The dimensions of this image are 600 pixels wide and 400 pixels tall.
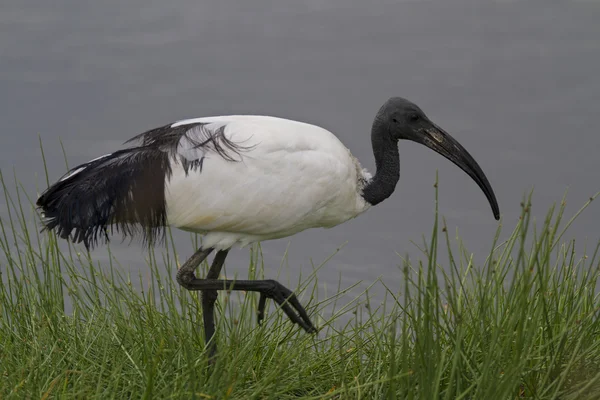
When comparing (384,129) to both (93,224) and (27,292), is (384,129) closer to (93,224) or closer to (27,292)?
(93,224)

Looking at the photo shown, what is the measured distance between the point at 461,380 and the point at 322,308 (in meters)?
1.61

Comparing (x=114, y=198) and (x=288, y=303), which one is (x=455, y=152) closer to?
(x=288, y=303)

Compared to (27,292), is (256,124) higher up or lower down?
higher up

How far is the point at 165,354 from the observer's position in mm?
4258

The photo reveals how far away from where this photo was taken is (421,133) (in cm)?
516

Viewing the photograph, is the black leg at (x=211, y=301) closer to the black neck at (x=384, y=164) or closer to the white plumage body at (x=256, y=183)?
the white plumage body at (x=256, y=183)

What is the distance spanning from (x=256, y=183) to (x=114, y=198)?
28.1 inches

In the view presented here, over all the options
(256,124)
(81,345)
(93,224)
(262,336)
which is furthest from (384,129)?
(81,345)

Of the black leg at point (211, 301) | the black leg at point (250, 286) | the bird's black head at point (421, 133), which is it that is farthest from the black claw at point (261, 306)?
the bird's black head at point (421, 133)

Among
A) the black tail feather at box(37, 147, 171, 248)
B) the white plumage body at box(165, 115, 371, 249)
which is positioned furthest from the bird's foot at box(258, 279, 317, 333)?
the black tail feather at box(37, 147, 171, 248)

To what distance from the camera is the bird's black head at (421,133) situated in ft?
16.8

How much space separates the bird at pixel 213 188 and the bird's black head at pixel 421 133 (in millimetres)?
406

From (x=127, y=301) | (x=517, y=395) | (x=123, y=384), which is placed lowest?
(x=517, y=395)

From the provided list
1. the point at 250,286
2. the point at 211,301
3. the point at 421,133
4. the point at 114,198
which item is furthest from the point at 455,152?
the point at 114,198
